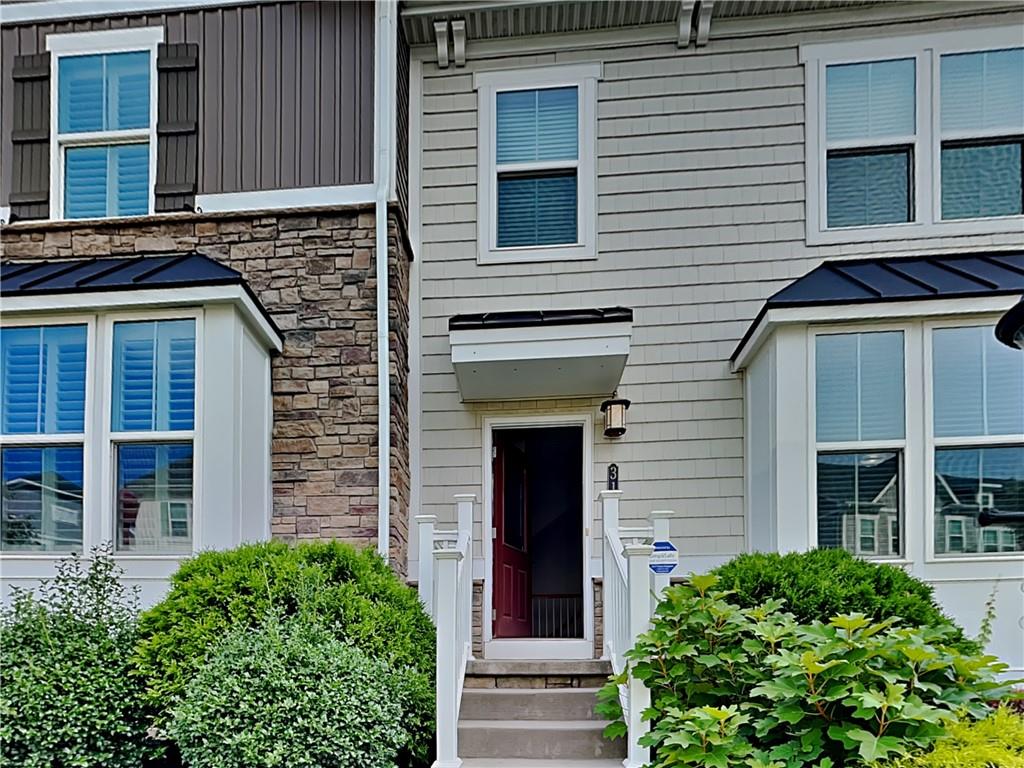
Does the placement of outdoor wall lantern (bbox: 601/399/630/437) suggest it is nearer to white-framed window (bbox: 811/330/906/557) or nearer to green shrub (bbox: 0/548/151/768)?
white-framed window (bbox: 811/330/906/557)

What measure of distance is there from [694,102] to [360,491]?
3893 millimetres

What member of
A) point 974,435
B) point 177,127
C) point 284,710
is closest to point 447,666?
point 284,710

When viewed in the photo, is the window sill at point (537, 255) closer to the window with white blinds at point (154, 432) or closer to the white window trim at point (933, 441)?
the window with white blinds at point (154, 432)

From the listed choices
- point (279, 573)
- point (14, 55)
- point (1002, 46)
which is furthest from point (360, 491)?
point (1002, 46)

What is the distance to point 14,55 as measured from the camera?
6.91 meters

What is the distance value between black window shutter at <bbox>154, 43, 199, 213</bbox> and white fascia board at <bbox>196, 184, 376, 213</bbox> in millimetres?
183

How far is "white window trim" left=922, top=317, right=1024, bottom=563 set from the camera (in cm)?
558

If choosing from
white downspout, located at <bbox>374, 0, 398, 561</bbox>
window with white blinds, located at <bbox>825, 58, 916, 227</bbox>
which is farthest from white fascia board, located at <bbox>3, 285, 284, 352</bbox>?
window with white blinds, located at <bbox>825, 58, 916, 227</bbox>

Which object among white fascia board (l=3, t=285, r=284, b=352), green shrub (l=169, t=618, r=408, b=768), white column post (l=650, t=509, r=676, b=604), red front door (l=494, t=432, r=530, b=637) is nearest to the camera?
green shrub (l=169, t=618, r=408, b=768)

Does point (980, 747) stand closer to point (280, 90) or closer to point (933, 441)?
point (933, 441)

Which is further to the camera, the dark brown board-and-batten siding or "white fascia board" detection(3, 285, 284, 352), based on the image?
the dark brown board-and-batten siding

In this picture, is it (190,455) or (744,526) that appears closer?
(190,455)

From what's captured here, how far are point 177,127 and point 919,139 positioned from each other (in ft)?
18.1

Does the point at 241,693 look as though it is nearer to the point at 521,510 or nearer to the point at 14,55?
the point at 521,510
